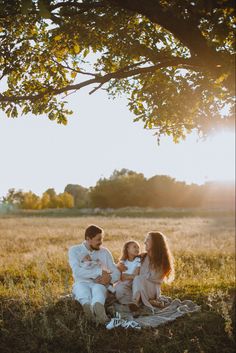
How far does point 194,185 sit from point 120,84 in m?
81.0

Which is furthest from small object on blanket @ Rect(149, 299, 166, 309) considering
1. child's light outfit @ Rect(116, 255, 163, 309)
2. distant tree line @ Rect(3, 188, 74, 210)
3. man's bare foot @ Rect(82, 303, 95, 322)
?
distant tree line @ Rect(3, 188, 74, 210)

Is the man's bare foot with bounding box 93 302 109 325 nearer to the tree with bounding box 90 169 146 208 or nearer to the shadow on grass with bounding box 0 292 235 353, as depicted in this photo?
the shadow on grass with bounding box 0 292 235 353

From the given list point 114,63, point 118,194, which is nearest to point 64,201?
point 118,194

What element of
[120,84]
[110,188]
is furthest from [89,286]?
[110,188]

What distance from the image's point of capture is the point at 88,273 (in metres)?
8.51

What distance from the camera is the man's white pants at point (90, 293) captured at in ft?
25.9

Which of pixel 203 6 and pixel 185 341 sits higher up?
pixel 203 6

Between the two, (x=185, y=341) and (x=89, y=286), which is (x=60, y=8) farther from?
(x=185, y=341)

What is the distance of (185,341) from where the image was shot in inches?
268

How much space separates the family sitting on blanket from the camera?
842 centimetres

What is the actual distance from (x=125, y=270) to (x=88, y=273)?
2.49 ft

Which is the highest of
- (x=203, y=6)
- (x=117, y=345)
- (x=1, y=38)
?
(x=1, y=38)

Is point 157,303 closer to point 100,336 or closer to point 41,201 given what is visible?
point 100,336

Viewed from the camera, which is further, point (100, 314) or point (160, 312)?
point (160, 312)
